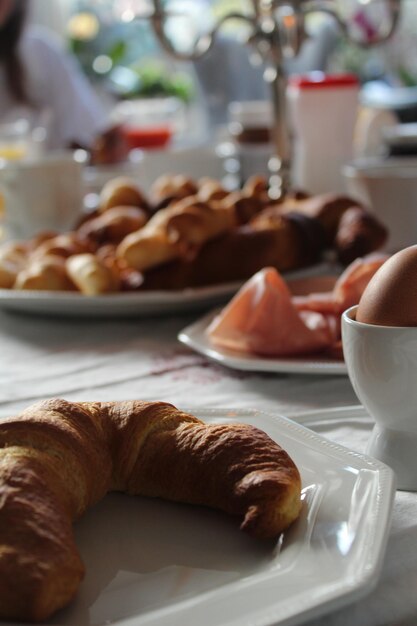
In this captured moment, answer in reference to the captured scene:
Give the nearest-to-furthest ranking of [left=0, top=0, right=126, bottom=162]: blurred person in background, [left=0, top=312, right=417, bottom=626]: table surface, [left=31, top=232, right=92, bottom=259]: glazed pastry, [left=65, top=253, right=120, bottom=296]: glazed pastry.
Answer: [left=0, top=312, right=417, bottom=626]: table surface, [left=65, top=253, right=120, bottom=296]: glazed pastry, [left=31, top=232, right=92, bottom=259]: glazed pastry, [left=0, top=0, right=126, bottom=162]: blurred person in background

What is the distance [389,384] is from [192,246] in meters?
0.55

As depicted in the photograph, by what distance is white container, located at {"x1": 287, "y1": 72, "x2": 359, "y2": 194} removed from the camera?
148 cm

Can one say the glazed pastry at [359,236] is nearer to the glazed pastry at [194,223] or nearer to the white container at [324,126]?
the glazed pastry at [194,223]

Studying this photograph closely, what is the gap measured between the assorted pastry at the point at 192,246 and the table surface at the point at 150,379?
0.16 ft

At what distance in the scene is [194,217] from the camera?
1.01 metres

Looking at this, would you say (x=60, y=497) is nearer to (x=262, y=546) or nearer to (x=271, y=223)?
(x=262, y=546)

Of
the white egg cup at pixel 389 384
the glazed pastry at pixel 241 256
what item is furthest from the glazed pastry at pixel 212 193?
the white egg cup at pixel 389 384

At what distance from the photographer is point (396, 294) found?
0.50m

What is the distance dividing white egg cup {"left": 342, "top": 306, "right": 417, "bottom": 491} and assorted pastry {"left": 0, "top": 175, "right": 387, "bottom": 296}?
49cm

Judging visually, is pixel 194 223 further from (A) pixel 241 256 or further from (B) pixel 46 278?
(B) pixel 46 278

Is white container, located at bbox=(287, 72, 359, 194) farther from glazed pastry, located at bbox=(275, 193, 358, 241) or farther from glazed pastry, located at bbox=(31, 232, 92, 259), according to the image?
glazed pastry, located at bbox=(31, 232, 92, 259)

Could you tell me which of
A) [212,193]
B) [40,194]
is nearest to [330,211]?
[212,193]

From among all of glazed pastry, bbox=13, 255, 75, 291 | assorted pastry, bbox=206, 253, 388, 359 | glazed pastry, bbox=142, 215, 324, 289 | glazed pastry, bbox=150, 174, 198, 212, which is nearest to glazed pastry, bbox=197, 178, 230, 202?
glazed pastry, bbox=150, 174, 198, 212

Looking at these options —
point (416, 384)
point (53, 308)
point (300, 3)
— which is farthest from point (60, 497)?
point (300, 3)
